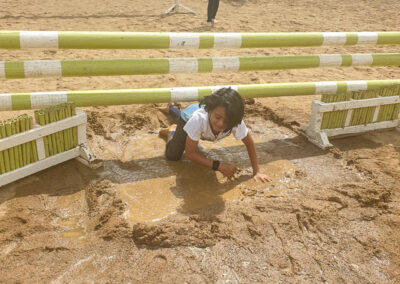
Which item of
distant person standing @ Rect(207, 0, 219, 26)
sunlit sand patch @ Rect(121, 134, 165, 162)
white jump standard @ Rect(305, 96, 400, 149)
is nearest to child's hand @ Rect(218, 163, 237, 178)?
sunlit sand patch @ Rect(121, 134, 165, 162)

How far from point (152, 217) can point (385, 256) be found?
158 cm

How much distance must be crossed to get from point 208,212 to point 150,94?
4.21 ft

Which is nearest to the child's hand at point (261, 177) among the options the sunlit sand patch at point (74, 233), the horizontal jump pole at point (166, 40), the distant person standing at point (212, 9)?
the horizontal jump pole at point (166, 40)

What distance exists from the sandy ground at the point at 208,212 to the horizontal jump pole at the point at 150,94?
507mm

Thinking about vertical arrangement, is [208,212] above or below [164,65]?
below

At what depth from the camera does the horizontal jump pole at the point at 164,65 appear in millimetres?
3227

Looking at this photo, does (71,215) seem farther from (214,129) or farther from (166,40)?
(166,40)

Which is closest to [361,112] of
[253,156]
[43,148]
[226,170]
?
[253,156]

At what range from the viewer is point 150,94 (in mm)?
3645

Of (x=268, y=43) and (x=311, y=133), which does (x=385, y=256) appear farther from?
(x=268, y=43)

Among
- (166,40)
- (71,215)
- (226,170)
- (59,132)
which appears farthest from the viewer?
(166,40)

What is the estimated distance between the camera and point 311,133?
416 centimetres

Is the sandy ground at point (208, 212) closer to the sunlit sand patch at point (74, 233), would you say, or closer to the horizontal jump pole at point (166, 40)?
the sunlit sand patch at point (74, 233)

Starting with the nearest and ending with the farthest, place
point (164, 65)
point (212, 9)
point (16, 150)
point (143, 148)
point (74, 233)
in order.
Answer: point (74, 233), point (16, 150), point (164, 65), point (143, 148), point (212, 9)
